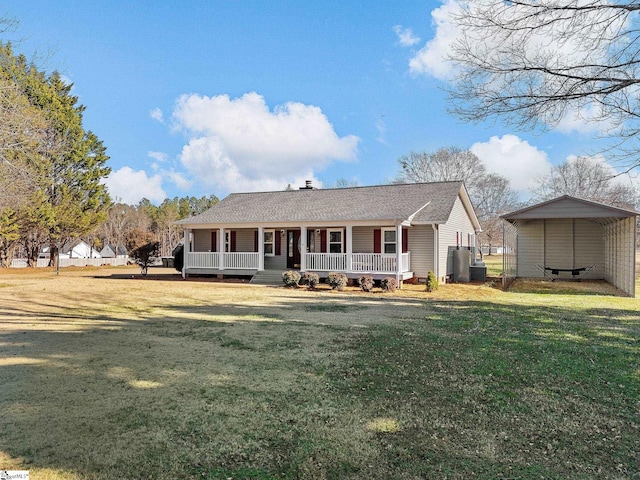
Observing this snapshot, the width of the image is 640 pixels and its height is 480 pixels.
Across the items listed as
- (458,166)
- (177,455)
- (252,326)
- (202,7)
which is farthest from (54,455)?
(458,166)

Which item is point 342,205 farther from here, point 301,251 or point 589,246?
point 589,246

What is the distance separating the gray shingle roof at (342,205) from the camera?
57.7 ft

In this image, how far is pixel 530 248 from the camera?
2070 centimetres

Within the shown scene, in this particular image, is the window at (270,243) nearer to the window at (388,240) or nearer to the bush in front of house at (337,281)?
the bush in front of house at (337,281)

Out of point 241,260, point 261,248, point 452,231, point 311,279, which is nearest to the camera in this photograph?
point 311,279

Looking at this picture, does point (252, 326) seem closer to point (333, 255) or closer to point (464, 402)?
point (464, 402)

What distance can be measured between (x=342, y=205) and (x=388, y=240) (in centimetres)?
306

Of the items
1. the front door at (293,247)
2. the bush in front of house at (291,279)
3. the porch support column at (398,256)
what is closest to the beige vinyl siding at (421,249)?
the porch support column at (398,256)

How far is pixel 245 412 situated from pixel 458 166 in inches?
1581

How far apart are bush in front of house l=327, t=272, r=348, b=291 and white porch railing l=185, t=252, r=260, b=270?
4.84 meters

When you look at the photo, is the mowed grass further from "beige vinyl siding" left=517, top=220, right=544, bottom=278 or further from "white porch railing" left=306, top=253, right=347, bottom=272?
"beige vinyl siding" left=517, top=220, right=544, bottom=278

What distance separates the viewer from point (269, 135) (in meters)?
32.3

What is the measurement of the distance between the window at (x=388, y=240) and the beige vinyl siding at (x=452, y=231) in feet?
6.83

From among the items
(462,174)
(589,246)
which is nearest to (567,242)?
(589,246)
